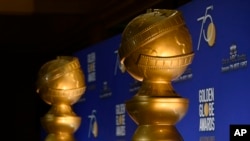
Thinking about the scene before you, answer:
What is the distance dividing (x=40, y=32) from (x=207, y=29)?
154 inches

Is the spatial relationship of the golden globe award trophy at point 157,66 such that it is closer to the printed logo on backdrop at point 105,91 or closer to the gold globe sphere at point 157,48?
the gold globe sphere at point 157,48

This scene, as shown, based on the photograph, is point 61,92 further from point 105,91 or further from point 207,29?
point 105,91

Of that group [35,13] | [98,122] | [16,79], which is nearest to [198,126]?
[98,122]

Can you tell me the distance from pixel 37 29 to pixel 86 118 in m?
→ 1.52

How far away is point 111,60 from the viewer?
4.77 m

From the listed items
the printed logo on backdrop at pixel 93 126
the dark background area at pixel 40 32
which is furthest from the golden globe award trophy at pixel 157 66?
the printed logo on backdrop at pixel 93 126

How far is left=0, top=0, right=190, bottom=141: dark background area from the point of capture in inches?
209

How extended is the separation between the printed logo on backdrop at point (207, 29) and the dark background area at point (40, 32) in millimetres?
821

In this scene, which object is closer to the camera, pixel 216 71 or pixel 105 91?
pixel 216 71

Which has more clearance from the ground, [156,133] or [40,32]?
[40,32]

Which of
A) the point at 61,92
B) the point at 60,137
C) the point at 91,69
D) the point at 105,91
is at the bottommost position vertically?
the point at 60,137

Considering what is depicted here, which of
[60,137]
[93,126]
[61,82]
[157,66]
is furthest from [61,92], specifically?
[93,126]

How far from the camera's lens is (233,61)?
2816 millimetres

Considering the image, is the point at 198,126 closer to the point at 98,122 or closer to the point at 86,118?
the point at 98,122
